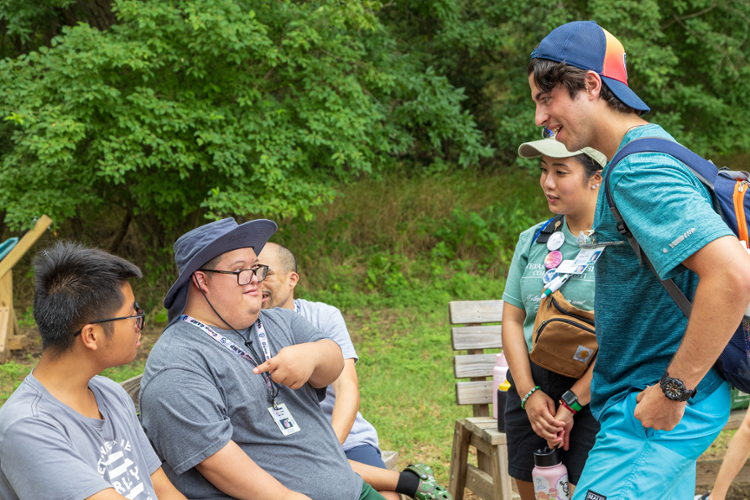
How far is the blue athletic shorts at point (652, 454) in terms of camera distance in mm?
1742

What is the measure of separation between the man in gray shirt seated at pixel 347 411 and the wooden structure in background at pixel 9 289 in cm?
499

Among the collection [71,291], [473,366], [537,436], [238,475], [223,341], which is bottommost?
[473,366]

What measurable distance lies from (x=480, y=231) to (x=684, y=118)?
470cm

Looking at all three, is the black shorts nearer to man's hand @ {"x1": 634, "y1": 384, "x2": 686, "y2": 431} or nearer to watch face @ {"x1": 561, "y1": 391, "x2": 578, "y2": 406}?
watch face @ {"x1": 561, "y1": 391, "x2": 578, "y2": 406}

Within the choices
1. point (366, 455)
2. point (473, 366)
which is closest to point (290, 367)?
point (366, 455)

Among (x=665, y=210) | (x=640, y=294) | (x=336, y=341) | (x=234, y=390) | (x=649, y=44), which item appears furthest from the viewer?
(x=649, y=44)

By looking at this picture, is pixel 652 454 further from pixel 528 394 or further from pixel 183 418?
pixel 183 418

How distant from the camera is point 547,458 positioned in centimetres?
270

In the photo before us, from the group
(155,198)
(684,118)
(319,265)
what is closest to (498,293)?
(319,265)

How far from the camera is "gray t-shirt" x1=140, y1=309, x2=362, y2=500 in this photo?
2.05m

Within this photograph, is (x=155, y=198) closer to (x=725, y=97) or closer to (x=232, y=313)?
(x=232, y=313)

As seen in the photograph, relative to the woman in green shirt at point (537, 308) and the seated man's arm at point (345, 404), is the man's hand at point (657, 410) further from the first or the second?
the seated man's arm at point (345, 404)

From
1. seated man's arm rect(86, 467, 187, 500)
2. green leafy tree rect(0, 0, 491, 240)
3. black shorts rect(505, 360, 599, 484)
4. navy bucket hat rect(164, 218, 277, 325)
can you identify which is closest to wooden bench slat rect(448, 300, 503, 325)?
black shorts rect(505, 360, 599, 484)

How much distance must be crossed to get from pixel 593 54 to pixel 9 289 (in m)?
7.64
